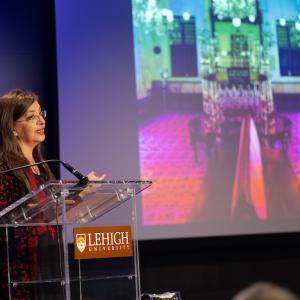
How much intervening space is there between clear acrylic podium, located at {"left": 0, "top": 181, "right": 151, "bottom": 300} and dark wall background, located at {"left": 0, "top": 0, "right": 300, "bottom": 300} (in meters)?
2.38

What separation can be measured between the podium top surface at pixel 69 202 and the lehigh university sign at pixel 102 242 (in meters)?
0.05

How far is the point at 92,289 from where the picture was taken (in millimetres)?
1985

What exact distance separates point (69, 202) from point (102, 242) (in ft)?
0.52

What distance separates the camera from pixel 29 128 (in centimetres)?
241

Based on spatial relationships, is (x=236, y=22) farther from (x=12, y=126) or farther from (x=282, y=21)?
(x=12, y=126)

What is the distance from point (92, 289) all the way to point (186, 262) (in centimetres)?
289

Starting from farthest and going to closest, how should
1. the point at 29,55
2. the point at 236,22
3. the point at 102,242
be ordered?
the point at 236,22 < the point at 29,55 < the point at 102,242

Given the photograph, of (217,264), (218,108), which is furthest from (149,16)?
(217,264)

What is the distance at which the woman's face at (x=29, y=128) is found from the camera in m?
2.41

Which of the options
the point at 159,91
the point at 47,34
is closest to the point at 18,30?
the point at 47,34

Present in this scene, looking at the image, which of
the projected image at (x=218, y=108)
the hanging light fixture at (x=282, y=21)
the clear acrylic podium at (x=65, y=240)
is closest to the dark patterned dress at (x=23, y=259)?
the clear acrylic podium at (x=65, y=240)

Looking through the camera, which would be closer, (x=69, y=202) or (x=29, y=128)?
(x=69, y=202)

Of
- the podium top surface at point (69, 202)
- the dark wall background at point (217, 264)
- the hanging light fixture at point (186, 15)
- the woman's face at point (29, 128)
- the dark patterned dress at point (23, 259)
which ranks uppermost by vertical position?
the hanging light fixture at point (186, 15)

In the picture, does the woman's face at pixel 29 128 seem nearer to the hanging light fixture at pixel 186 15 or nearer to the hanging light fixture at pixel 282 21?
the hanging light fixture at pixel 186 15
